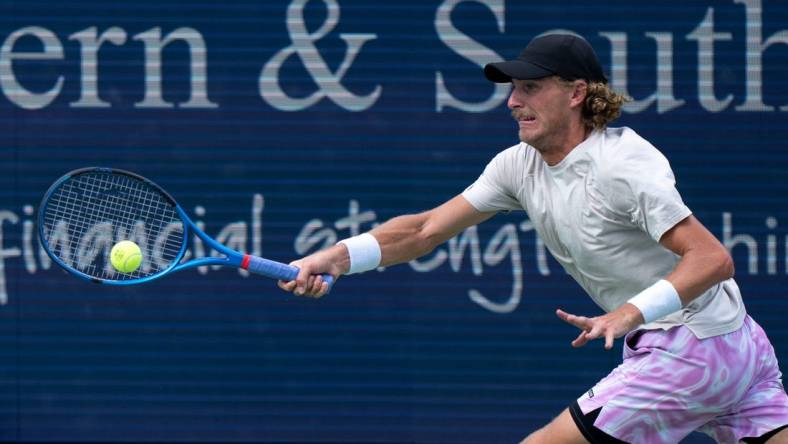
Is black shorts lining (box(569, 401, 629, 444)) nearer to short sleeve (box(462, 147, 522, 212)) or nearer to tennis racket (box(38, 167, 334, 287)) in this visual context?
short sleeve (box(462, 147, 522, 212))

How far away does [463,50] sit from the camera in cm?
682

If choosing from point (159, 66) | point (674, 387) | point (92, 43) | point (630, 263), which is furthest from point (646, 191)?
point (92, 43)

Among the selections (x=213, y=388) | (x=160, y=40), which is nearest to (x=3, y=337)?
(x=213, y=388)

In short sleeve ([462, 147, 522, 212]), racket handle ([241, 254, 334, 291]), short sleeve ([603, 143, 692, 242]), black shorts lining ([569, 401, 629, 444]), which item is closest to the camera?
short sleeve ([603, 143, 692, 242])

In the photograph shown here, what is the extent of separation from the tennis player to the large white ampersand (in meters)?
2.46

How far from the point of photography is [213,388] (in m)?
6.89

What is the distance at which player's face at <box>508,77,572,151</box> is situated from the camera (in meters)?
4.27

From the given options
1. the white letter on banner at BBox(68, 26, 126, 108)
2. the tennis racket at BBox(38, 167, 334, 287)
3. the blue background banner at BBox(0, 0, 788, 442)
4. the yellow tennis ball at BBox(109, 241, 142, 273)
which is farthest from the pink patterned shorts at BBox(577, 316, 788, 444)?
the white letter on banner at BBox(68, 26, 126, 108)

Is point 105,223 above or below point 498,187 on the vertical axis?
below

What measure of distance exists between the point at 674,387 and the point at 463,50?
2.99m

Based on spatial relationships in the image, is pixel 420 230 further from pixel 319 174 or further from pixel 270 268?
pixel 319 174

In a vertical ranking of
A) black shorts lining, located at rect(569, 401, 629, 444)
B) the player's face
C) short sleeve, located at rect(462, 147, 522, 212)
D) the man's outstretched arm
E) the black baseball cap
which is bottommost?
black shorts lining, located at rect(569, 401, 629, 444)

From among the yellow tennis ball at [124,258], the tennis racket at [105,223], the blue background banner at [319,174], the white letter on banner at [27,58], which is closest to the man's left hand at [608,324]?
the yellow tennis ball at [124,258]

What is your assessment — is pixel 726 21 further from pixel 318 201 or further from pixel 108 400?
pixel 108 400
